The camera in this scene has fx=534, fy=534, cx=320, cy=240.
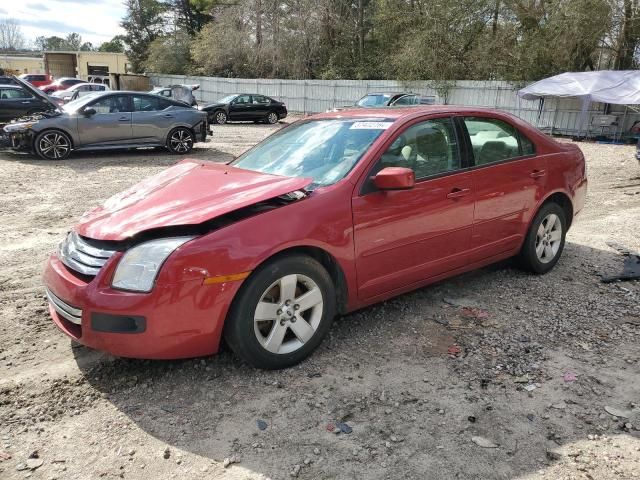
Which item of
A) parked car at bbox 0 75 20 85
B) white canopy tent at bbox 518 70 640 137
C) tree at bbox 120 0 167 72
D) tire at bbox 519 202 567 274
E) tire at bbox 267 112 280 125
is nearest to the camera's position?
tire at bbox 519 202 567 274

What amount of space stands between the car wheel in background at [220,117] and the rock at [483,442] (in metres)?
22.8

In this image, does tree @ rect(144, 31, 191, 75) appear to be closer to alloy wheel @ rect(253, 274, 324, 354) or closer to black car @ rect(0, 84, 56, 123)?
black car @ rect(0, 84, 56, 123)

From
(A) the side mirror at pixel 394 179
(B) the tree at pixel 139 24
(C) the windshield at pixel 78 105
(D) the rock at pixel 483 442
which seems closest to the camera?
(D) the rock at pixel 483 442

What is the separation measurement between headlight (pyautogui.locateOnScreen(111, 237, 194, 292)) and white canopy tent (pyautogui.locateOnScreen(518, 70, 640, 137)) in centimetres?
1917

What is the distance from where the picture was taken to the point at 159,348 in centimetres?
297

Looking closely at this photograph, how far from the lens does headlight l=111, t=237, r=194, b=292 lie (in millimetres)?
2906

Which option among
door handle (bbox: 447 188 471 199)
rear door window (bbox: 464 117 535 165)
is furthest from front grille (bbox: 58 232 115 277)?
rear door window (bbox: 464 117 535 165)

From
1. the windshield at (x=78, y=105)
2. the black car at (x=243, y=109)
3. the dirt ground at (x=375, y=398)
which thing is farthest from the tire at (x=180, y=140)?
the black car at (x=243, y=109)

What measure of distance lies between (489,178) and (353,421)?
7.89ft

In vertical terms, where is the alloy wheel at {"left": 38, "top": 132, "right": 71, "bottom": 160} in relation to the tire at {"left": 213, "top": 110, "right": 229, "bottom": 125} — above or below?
below

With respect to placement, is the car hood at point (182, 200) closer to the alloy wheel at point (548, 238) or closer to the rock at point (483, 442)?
the rock at point (483, 442)

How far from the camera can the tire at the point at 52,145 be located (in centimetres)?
1135

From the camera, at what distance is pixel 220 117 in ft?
78.7

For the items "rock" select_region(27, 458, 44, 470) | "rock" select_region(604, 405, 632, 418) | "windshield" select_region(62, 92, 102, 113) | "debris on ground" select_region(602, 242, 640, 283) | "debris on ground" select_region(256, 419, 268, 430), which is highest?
"windshield" select_region(62, 92, 102, 113)
